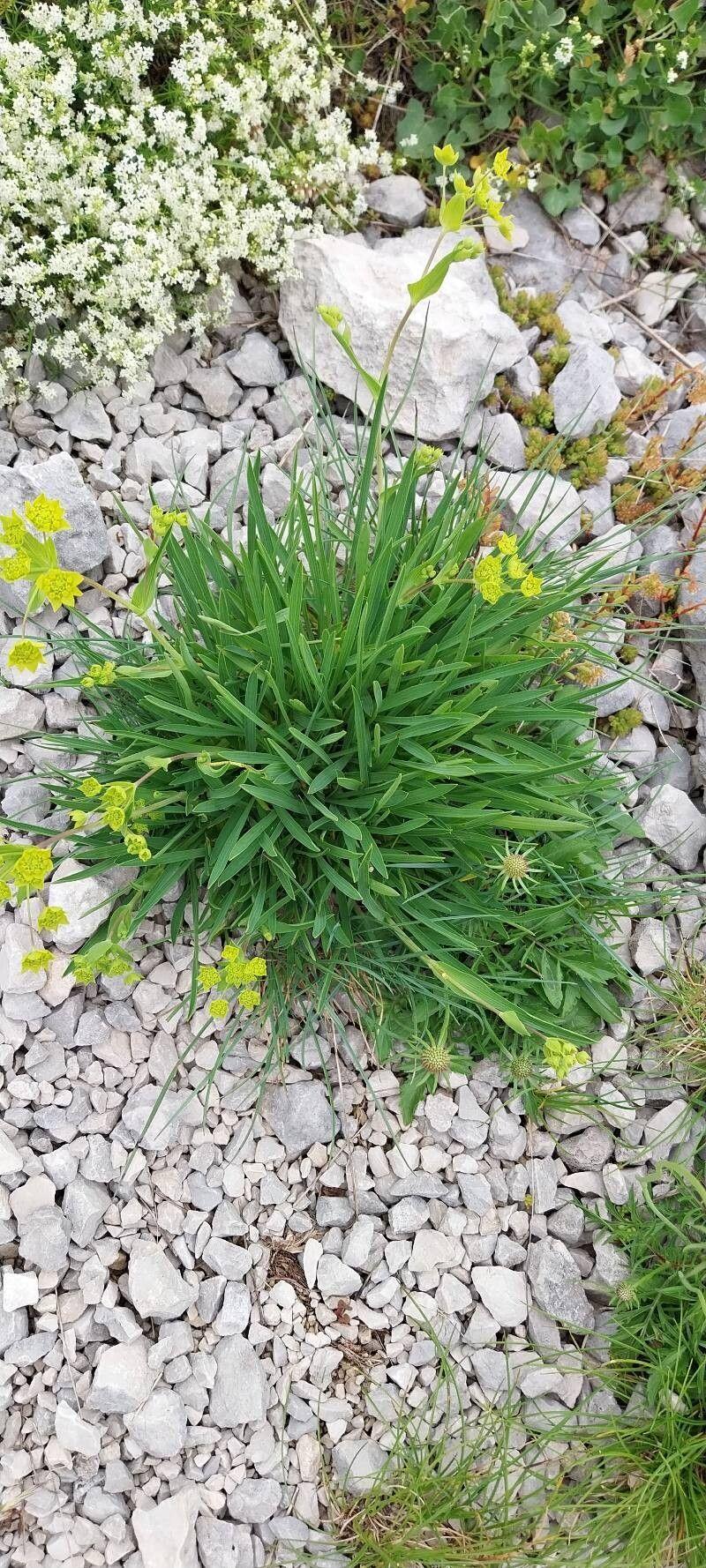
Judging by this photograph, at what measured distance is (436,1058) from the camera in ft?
7.66

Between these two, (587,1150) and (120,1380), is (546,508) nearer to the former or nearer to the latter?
(587,1150)

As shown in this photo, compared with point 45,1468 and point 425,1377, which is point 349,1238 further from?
point 45,1468

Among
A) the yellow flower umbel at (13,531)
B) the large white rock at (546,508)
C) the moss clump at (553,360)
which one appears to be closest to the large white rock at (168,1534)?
the yellow flower umbel at (13,531)

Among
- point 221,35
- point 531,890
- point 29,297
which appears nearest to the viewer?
point 531,890

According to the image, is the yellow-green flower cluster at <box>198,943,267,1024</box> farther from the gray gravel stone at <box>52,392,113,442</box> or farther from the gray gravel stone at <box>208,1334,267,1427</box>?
the gray gravel stone at <box>52,392,113,442</box>

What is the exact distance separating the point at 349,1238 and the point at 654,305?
2897mm

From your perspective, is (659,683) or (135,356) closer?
(135,356)

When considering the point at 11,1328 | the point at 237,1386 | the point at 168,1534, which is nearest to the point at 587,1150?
the point at 237,1386

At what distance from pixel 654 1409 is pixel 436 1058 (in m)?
0.88

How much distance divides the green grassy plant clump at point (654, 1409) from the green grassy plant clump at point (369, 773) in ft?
1.50

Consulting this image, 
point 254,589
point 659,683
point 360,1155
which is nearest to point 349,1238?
point 360,1155

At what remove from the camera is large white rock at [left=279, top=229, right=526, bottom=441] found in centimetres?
285

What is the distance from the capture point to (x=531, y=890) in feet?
7.87

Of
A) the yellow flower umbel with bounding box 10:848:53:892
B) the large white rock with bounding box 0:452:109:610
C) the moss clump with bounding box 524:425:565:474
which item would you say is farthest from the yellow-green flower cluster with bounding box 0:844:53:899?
the moss clump with bounding box 524:425:565:474
